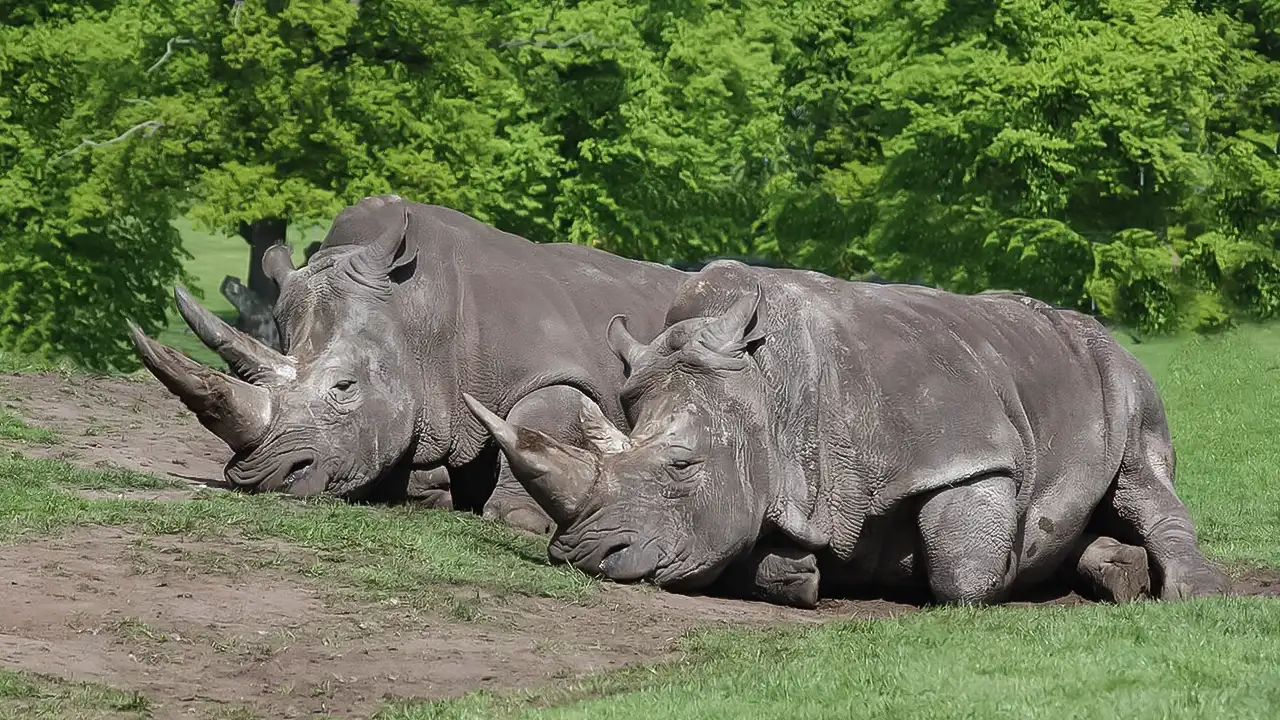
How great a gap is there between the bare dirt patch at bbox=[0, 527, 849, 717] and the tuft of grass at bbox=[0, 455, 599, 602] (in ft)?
0.68

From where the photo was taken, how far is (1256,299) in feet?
110

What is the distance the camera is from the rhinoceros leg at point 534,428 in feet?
39.5

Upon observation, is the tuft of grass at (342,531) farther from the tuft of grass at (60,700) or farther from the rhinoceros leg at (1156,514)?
the rhinoceros leg at (1156,514)

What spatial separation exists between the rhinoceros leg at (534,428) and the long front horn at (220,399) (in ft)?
4.86

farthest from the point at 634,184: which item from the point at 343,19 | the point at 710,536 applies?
the point at 710,536

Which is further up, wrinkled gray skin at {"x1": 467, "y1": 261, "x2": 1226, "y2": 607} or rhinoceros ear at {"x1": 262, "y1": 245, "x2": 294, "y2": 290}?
rhinoceros ear at {"x1": 262, "y1": 245, "x2": 294, "y2": 290}

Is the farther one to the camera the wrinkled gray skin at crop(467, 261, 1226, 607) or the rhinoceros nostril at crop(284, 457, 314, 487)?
the rhinoceros nostril at crop(284, 457, 314, 487)

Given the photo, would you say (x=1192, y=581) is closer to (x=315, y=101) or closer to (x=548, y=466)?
(x=548, y=466)

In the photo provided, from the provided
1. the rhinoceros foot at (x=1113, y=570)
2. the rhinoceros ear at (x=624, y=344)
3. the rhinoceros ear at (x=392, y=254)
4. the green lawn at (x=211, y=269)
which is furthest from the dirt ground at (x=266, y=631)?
the green lawn at (x=211, y=269)

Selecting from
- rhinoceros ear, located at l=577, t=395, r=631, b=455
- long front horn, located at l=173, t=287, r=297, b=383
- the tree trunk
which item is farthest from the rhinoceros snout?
the tree trunk

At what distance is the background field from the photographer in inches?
286

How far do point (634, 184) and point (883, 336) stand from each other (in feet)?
80.8

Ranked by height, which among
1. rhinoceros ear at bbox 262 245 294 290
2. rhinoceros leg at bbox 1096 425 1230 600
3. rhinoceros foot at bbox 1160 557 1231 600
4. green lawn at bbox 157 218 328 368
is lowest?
green lawn at bbox 157 218 328 368

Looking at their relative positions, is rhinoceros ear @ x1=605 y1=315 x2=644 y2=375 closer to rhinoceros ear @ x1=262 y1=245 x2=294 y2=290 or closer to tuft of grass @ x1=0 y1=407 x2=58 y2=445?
rhinoceros ear @ x1=262 y1=245 x2=294 y2=290
